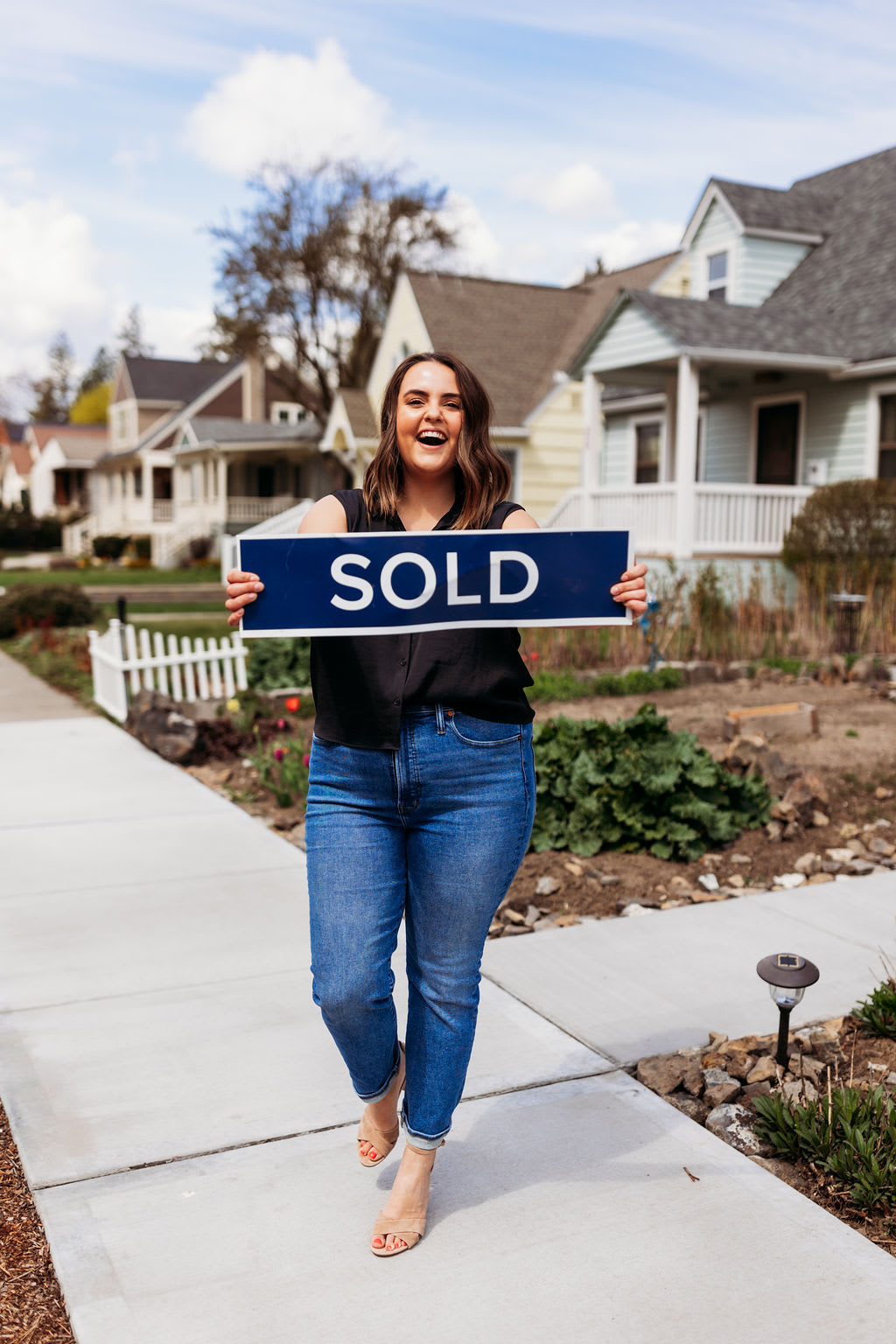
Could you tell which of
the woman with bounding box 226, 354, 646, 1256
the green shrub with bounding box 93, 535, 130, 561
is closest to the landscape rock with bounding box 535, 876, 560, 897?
the woman with bounding box 226, 354, 646, 1256

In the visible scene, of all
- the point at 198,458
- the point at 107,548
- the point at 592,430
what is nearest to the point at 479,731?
the point at 592,430

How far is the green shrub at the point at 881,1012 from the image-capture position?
365 centimetres

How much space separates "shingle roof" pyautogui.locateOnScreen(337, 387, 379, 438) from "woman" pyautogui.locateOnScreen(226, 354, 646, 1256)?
1012 inches

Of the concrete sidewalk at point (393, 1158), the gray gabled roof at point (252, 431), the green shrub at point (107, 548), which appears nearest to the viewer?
the concrete sidewalk at point (393, 1158)

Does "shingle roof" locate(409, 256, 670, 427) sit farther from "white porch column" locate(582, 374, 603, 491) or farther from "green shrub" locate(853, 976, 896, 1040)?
"green shrub" locate(853, 976, 896, 1040)

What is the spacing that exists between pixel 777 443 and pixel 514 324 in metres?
9.19

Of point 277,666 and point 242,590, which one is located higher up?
point 242,590

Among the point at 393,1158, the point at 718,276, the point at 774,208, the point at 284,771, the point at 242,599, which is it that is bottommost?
the point at 393,1158


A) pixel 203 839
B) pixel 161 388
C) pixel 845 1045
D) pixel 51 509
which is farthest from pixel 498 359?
pixel 51 509

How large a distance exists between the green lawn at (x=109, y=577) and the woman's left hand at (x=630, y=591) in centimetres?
2632

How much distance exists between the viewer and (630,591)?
2768 mm

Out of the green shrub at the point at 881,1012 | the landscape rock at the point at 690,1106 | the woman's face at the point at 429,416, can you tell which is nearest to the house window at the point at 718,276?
the green shrub at the point at 881,1012

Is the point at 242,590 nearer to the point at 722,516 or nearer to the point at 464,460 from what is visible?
the point at 464,460

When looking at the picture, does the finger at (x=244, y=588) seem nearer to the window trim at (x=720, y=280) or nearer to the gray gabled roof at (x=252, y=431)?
the window trim at (x=720, y=280)
